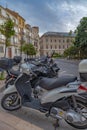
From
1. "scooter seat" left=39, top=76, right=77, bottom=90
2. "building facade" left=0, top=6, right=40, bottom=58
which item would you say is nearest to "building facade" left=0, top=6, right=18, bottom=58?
"building facade" left=0, top=6, right=40, bottom=58

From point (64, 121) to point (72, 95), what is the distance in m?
0.78

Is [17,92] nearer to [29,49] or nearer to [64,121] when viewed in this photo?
[64,121]

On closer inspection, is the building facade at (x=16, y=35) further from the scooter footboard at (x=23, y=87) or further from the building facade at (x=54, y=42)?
the scooter footboard at (x=23, y=87)

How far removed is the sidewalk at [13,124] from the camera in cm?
383

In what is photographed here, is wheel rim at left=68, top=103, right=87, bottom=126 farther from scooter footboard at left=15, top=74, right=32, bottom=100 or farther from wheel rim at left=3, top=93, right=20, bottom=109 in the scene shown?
wheel rim at left=3, top=93, right=20, bottom=109

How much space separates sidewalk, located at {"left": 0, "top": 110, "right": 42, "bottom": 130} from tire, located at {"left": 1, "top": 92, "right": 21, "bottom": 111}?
0.37 m

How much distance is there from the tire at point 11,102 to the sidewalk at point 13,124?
0.37 meters

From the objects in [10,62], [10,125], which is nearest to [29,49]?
[10,62]

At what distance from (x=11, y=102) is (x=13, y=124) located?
892mm

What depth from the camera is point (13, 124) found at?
4.00 meters

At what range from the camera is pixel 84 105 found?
3705mm

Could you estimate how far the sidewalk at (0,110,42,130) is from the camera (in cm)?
383

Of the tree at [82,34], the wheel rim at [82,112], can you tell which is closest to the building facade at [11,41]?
the tree at [82,34]

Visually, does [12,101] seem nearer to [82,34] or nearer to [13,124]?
[13,124]
